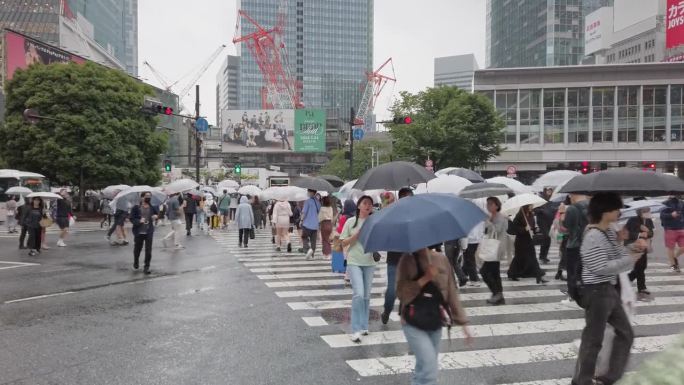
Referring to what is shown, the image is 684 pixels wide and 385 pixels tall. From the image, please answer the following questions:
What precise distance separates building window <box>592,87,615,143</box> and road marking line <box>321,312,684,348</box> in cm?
5113

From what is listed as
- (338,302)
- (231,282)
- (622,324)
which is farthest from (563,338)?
(231,282)

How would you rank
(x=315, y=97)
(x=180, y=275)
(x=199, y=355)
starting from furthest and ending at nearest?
(x=315, y=97) < (x=180, y=275) < (x=199, y=355)

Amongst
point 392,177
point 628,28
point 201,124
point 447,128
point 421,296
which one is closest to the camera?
point 421,296

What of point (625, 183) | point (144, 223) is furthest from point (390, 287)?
point (144, 223)

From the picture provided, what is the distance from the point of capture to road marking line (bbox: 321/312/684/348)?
22.0ft

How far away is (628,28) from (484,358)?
370 ft

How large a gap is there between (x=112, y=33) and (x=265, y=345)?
15333cm

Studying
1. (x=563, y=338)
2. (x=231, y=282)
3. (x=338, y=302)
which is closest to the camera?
(x=563, y=338)

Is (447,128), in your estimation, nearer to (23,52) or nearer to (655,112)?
(655,112)

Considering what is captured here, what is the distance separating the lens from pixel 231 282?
37.0ft

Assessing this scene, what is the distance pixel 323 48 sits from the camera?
611ft

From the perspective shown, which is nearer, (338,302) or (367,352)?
(367,352)

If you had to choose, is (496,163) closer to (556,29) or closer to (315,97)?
(556,29)

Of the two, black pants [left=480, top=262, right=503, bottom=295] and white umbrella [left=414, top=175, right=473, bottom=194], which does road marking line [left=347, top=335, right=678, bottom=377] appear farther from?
white umbrella [left=414, top=175, right=473, bottom=194]
